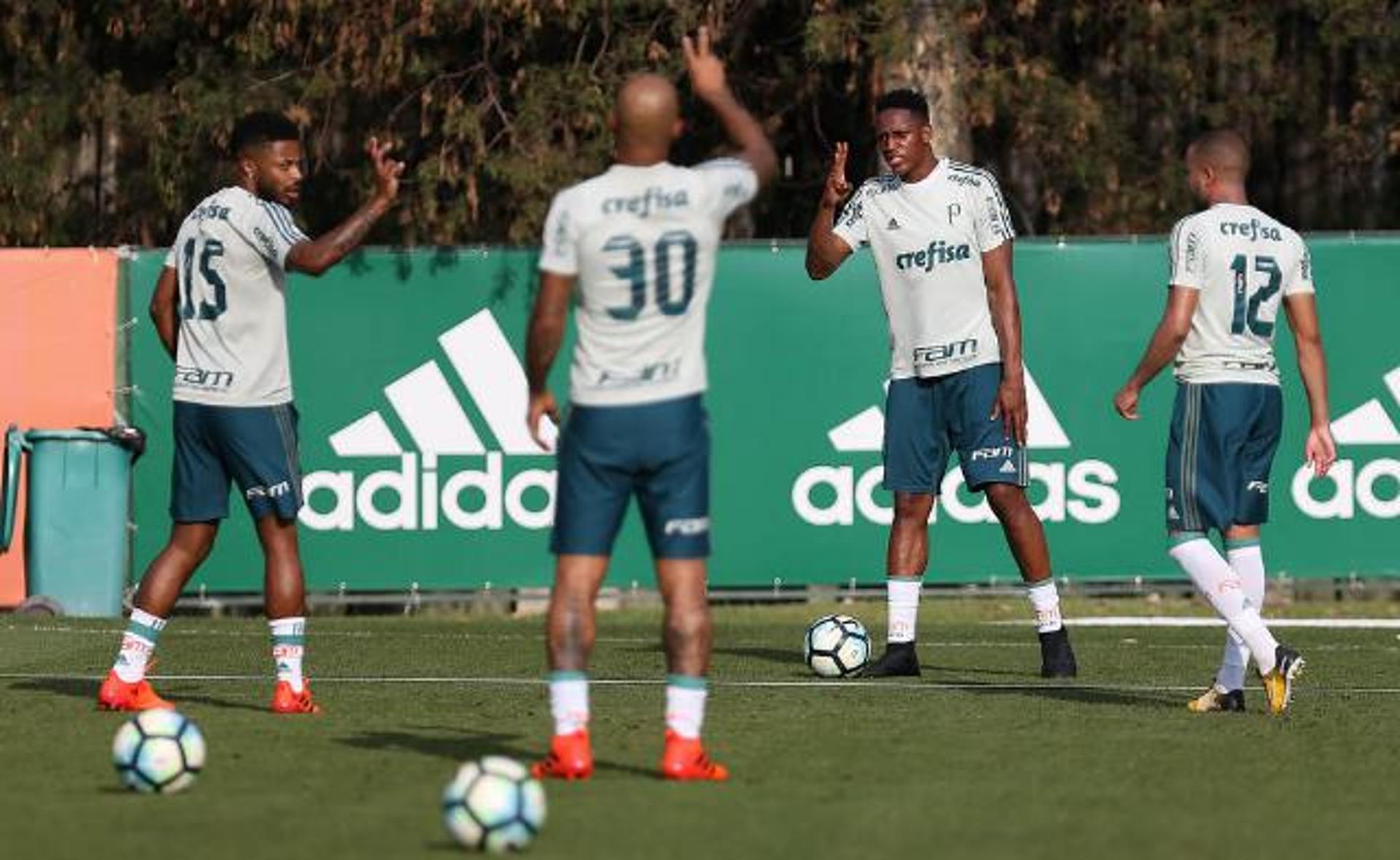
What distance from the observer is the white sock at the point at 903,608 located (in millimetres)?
13305

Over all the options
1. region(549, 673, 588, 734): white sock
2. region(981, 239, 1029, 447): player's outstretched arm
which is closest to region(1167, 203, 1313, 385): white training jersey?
region(981, 239, 1029, 447): player's outstretched arm

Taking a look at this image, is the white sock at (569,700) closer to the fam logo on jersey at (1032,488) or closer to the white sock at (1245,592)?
the white sock at (1245,592)

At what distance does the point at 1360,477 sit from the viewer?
18656mm

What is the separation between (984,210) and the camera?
13.0m

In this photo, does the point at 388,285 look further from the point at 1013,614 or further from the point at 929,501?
the point at 929,501

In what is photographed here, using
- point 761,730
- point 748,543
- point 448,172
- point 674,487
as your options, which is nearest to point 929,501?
point 761,730

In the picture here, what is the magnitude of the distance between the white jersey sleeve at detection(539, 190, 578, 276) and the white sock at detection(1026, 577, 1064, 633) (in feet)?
15.5

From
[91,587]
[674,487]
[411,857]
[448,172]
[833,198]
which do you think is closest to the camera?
[411,857]

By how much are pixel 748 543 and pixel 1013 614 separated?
165 cm

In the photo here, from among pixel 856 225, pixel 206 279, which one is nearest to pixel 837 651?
pixel 856 225

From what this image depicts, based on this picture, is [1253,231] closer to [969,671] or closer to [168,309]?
[969,671]

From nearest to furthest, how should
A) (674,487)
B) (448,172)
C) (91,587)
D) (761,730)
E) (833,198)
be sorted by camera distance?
(674,487) < (761,730) < (833,198) < (91,587) < (448,172)

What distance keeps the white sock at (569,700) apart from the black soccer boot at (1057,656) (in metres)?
4.49

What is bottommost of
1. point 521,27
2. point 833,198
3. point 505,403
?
point 505,403
